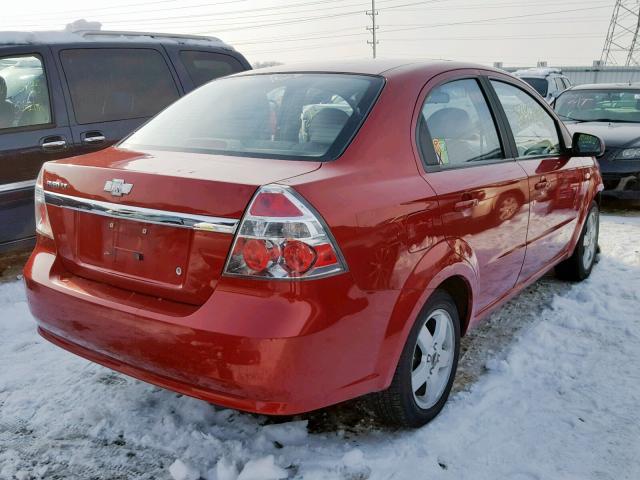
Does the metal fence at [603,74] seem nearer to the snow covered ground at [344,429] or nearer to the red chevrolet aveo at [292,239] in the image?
the snow covered ground at [344,429]

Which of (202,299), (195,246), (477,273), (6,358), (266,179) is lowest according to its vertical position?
(6,358)

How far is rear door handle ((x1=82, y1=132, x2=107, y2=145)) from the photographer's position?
5.12 m

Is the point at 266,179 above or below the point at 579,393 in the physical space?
above

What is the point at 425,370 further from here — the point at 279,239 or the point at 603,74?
the point at 603,74

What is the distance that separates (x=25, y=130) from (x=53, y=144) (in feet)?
0.74

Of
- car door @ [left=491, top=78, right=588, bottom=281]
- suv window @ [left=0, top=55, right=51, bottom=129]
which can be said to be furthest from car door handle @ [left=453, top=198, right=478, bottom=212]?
suv window @ [left=0, top=55, right=51, bottom=129]

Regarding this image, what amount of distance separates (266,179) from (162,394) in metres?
1.42

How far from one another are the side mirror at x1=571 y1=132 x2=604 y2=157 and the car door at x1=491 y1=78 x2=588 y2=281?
0.06m

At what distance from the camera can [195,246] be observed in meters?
2.11

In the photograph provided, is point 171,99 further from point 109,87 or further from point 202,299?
point 202,299

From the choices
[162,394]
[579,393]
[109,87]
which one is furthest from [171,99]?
[579,393]

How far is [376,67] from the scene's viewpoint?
2.92 meters

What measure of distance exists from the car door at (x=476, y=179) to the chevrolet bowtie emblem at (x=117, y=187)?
1221 mm

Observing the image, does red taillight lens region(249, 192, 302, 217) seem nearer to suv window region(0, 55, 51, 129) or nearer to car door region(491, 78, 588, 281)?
car door region(491, 78, 588, 281)
